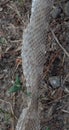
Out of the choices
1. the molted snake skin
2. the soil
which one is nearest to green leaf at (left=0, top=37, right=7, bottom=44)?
the soil

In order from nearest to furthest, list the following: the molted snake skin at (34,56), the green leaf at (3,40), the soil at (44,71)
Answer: the molted snake skin at (34,56) < the soil at (44,71) < the green leaf at (3,40)

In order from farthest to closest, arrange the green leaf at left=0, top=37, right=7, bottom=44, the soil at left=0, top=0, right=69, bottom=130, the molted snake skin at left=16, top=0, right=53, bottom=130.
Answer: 1. the green leaf at left=0, top=37, right=7, bottom=44
2. the soil at left=0, top=0, right=69, bottom=130
3. the molted snake skin at left=16, top=0, right=53, bottom=130

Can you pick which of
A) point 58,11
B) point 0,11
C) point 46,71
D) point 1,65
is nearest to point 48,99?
point 46,71

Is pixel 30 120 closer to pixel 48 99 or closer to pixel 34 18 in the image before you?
pixel 48 99

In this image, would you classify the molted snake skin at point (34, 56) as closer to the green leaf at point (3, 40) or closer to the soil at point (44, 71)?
the soil at point (44, 71)

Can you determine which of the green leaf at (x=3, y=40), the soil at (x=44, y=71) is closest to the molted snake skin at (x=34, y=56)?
the soil at (x=44, y=71)

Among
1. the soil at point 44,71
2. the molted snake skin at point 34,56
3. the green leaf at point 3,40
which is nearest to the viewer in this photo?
the molted snake skin at point 34,56

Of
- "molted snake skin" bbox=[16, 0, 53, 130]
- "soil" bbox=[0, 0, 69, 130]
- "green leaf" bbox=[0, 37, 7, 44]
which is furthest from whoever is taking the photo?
"green leaf" bbox=[0, 37, 7, 44]

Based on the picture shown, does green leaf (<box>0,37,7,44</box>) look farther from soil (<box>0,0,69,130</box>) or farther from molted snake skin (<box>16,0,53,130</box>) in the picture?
→ molted snake skin (<box>16,0,53,130</box>)
